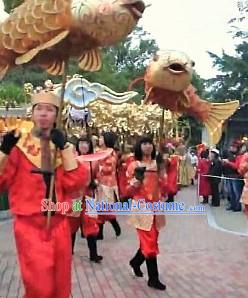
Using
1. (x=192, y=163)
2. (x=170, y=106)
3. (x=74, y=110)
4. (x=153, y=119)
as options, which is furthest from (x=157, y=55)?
(x=192, y=163)

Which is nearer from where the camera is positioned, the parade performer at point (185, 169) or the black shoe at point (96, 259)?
the black shoe at point (96, 259)

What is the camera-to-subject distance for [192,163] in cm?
2273

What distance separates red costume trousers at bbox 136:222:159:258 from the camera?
6.54 m

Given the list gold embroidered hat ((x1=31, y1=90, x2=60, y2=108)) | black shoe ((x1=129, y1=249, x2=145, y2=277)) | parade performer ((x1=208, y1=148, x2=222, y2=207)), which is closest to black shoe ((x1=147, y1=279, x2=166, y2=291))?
black shoe ((x1=129, y1=249, x2=145, y2=277))

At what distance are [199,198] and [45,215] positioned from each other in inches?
513

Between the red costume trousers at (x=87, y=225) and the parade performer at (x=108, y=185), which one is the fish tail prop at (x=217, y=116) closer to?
the red costume trousers at (x=87, y=225)

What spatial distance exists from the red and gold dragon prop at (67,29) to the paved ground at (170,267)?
237 cm

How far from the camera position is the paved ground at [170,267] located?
643cm

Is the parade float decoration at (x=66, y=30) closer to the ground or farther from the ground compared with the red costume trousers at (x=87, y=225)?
farther from the ground

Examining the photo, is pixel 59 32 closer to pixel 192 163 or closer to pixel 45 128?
pixel 45 128

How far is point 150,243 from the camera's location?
6582 mm

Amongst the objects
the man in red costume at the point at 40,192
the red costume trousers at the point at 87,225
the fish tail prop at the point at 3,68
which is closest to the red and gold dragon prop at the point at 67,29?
the fish tail prop at the point at 3,68

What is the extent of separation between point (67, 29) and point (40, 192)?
1252 millimetres

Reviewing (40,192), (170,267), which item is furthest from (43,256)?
(170,267)
